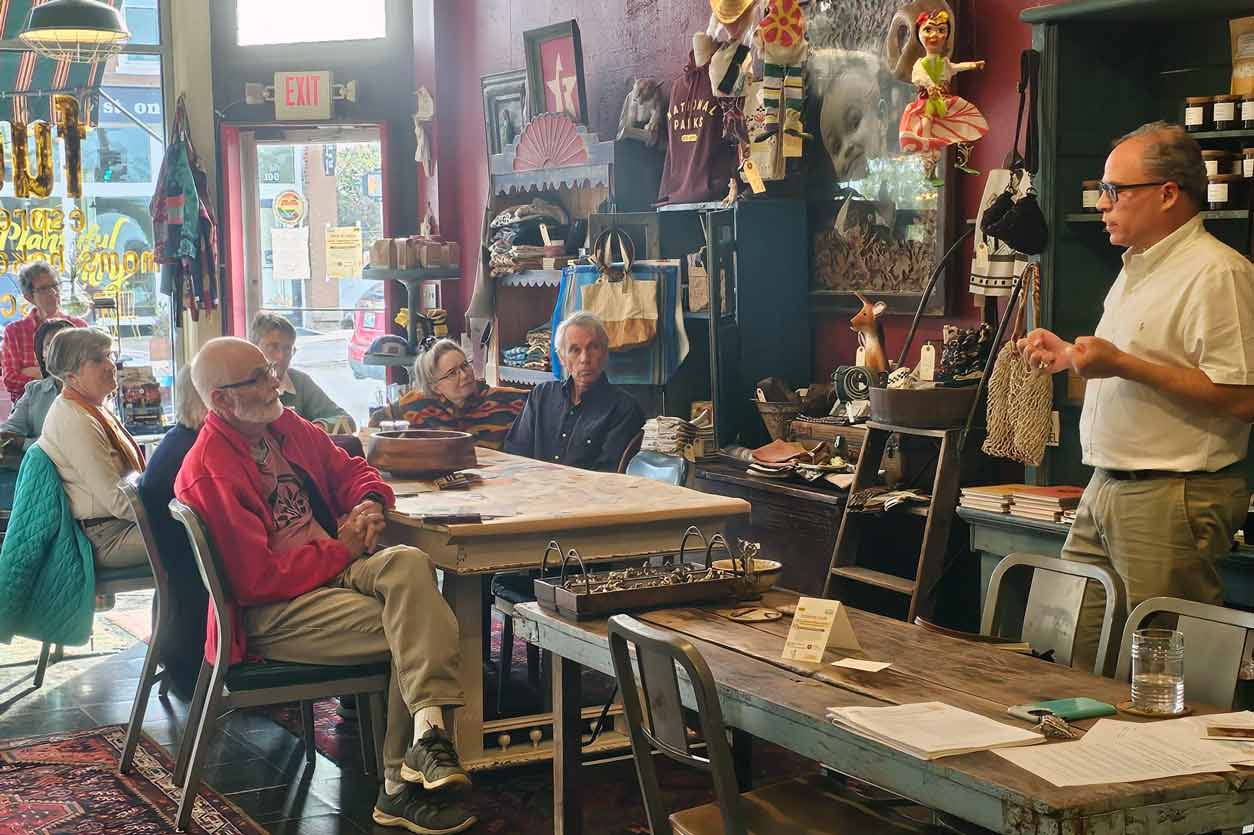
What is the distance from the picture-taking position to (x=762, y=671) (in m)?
2.80

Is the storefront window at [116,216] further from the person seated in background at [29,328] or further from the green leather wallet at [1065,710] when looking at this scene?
the green leather wallet at [1065,710]

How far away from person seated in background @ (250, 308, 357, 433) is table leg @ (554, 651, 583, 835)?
10.7 ft

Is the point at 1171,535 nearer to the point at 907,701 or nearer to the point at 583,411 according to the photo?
the point at 907,701

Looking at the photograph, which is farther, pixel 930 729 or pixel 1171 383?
pixel 1171 383

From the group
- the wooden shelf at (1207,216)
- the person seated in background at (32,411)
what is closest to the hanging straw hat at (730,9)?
the wooden shelf at (1207,216)

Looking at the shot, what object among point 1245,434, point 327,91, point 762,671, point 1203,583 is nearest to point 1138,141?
point 1245,434

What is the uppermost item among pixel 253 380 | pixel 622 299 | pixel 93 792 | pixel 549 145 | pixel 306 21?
pixel 306 21

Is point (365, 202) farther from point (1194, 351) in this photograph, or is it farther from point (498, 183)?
point (1194, 351)

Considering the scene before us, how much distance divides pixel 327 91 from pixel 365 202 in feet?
2.56

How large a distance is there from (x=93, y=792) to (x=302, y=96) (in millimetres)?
6472

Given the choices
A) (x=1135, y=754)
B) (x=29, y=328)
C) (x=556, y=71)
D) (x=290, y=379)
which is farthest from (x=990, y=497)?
(x=29, y=328)

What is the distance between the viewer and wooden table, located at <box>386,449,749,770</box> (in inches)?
169

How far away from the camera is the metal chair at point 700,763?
8.38 ft

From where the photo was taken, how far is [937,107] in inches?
202
